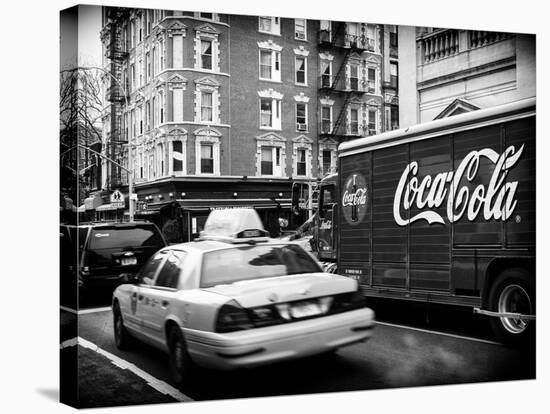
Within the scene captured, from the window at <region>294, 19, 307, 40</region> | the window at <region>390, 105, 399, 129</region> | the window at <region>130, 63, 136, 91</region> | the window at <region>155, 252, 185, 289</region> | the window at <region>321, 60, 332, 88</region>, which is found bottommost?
the window at <region>155, 252, 185, 289</region>

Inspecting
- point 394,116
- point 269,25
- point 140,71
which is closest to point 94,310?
point 140,71

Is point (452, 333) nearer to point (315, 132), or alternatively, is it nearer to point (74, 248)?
point (315, 132)

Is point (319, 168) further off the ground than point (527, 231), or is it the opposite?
point (319, 168)

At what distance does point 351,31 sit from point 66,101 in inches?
145

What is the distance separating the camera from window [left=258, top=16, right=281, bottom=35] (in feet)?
28.0

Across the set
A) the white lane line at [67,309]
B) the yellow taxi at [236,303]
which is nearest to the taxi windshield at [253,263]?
the yellow taxi at [236,303]

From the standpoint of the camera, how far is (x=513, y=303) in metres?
8.49

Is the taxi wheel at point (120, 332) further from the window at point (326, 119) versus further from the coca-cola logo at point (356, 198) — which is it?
the window at point (326, 119)

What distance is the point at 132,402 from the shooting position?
7.41m

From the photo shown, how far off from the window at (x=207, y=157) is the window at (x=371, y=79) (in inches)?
94.0

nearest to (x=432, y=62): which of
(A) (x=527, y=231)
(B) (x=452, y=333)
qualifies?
(A) (x=527, y=231)

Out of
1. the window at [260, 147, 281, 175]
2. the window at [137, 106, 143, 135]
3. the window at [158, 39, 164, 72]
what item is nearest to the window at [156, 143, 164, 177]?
the window at [137, 106, 143, 135]

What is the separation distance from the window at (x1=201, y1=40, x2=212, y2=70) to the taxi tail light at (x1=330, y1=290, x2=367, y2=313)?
3014 millimetres

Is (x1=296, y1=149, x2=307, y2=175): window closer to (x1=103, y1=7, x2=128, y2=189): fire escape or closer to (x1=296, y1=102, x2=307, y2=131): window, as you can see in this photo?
(x1=296, y1=102, x2=307, y2=131): window
